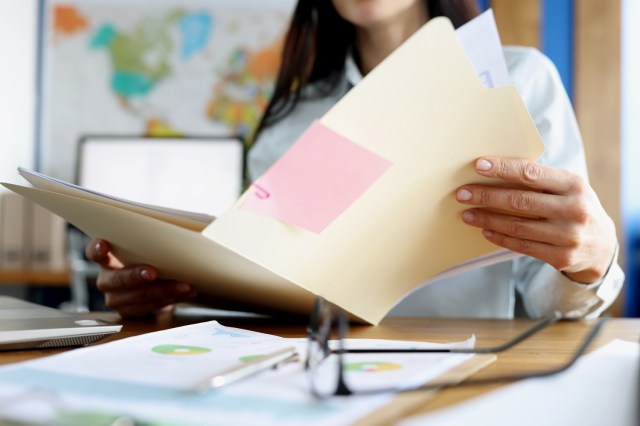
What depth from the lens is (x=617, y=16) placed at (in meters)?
3.24

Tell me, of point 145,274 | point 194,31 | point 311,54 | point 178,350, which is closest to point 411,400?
point 178,350

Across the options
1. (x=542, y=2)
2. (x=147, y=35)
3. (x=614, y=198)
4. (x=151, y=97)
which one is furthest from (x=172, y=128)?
(x=614, y=198)

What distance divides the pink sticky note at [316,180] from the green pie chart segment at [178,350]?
0.11 m

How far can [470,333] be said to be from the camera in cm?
70

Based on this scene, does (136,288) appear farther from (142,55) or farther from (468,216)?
(142,55)

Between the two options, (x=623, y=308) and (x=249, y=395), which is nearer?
(x=249, y=395)

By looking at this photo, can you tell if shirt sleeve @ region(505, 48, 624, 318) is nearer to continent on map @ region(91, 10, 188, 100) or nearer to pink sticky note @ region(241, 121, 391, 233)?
pink sticky note @ region(241, 121, 391, 233)

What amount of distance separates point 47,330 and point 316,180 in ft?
0.81

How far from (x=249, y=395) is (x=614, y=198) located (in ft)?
10.3

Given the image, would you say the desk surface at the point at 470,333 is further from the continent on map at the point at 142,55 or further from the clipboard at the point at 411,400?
the continent on map at the point at 142,55

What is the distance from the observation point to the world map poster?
3688 millimetres

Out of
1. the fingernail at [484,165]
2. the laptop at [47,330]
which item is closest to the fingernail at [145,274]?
the laptop at [47,330]

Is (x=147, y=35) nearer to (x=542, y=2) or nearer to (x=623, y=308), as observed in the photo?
(x=542, y=2)

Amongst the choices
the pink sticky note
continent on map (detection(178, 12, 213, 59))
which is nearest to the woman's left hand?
the pink sticky note
